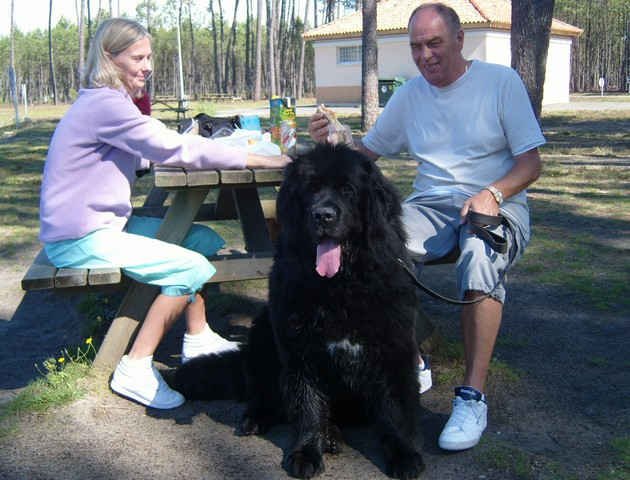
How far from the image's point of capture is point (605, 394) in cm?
342

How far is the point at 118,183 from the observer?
3510mm

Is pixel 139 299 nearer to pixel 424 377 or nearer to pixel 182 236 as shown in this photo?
pixel 182 236

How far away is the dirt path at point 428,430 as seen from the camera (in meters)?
2.82

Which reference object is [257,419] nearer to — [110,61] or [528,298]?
[110,61]

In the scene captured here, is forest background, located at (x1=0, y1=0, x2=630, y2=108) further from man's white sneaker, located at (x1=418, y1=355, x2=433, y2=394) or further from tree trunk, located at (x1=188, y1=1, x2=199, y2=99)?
man's white sneaker, located at (x1=418, y1=355, x2=433, y2=394)

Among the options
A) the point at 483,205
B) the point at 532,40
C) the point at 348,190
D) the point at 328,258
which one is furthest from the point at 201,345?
the point at 532,40

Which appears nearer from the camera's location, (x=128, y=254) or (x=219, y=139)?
(x=128, y=254)

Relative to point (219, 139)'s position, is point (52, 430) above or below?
below

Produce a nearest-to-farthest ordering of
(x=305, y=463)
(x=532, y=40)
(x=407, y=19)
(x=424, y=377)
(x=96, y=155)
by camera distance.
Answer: (x=305, y=463) → (x=96, y=155) → (x=424, y=377) → (x=532, y=40) → (x=407, y=19)

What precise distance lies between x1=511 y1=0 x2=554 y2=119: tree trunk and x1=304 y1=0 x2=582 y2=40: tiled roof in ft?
67.2

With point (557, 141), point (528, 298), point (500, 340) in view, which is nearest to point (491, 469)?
point (500, 340)

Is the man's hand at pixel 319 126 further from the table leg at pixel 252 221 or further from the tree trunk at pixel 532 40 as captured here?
the tree trunk at pixel 532 40

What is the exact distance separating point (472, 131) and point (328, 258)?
131cm

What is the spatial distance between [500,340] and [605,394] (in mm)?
857
